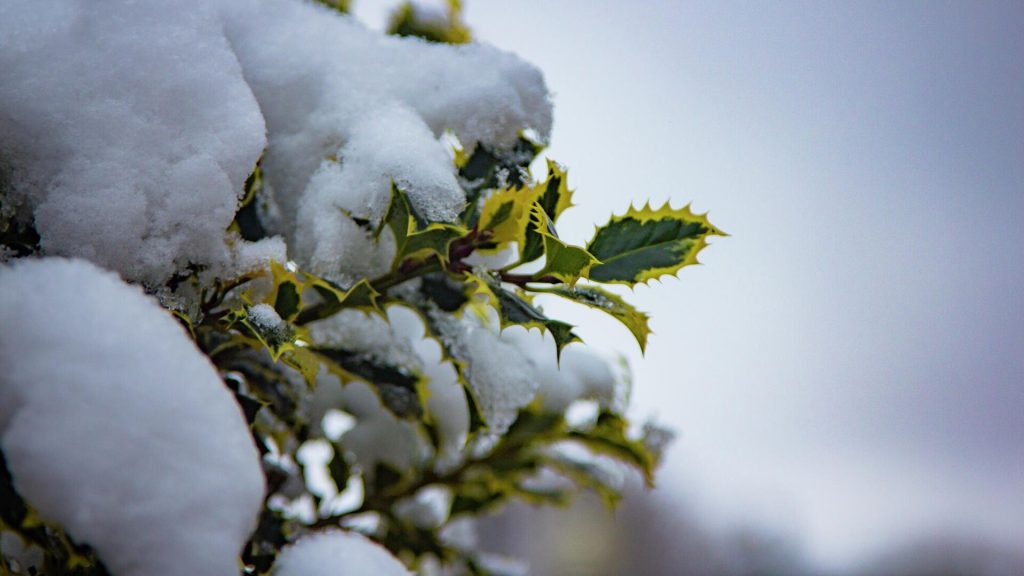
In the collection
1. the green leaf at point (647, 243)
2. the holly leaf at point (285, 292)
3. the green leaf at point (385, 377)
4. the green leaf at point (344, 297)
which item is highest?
the green leaf at point (647, 243)

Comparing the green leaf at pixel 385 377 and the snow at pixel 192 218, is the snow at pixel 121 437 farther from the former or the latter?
the green leaf at pixel 385 377

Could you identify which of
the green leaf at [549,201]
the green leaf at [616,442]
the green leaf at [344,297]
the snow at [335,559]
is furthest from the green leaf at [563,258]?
the green leaf at [616,442]

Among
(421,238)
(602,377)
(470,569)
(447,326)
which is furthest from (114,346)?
(470,569)

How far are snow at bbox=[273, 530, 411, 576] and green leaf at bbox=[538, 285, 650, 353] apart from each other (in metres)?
0.26

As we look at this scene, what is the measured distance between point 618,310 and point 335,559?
1.01 feet

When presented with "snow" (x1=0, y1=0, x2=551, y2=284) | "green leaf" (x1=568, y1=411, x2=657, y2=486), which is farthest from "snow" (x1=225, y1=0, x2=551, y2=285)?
"green leaf" (x1=568, y1=411, x2=657, y2=486)

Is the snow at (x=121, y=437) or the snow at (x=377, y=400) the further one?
the snow at (x=377, y=400)

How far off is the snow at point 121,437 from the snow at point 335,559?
0.14m

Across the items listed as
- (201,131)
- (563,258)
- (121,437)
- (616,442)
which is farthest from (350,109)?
(616,442)

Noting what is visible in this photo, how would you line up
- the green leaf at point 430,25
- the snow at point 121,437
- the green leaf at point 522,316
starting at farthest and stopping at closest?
1. the green leaf at point 430,25
2. the green leaf at point 522,316
3. the snow at point 121,437

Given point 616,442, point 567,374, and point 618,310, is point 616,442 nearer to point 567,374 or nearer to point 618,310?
point 567,374

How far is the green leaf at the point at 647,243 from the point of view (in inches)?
26.1

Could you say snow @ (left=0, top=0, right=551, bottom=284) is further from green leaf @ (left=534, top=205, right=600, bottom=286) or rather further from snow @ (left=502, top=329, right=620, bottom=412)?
snow @ (left=502, top=329, right=620, bottom=412)

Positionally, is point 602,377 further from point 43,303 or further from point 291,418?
point 43,303
